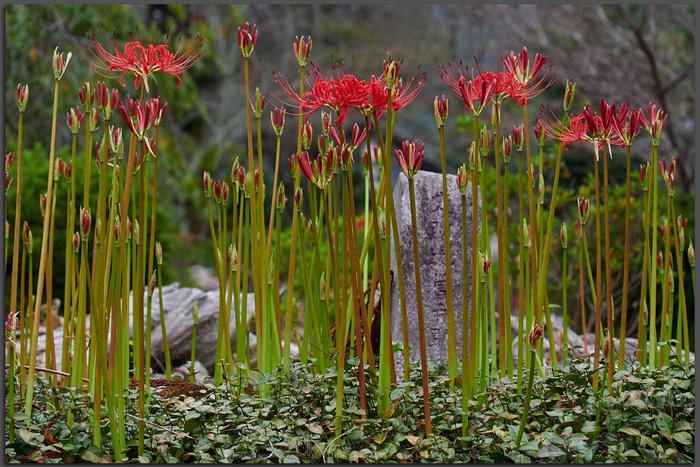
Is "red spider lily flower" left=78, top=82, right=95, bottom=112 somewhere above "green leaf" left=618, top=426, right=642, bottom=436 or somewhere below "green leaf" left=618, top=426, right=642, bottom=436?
above

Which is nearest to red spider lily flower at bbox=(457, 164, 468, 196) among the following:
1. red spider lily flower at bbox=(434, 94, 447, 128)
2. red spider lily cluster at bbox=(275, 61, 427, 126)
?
red spider lily flower at bbox=(434, 94, 447, 128)

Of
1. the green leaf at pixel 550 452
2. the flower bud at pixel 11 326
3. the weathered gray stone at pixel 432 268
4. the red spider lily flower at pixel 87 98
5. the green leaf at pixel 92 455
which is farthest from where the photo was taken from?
the weathered gray stone at pixel 432 268

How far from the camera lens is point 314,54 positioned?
1208 cm

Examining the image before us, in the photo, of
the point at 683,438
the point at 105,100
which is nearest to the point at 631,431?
the point at 683,438

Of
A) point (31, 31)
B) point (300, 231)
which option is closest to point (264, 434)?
point (300, 231)

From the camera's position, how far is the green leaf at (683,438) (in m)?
1.43

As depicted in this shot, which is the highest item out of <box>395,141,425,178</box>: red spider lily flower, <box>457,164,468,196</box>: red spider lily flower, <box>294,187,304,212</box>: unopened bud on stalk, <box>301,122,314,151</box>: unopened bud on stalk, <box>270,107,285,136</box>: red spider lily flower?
<box>270,107,285,136</box>: red spider lily flower

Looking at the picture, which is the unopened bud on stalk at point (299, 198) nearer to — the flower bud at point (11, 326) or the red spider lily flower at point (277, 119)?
the red spider lily flower at point (277, 119)

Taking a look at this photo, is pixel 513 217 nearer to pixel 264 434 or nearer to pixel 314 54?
pixel 264 434

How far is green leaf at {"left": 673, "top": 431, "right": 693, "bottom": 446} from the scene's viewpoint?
143cm

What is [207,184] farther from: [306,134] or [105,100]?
[105,100]

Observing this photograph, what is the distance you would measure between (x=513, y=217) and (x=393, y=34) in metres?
8.23

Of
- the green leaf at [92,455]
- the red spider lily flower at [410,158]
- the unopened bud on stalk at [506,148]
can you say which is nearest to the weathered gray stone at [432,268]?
the unopened bud on stalk at [506,148]

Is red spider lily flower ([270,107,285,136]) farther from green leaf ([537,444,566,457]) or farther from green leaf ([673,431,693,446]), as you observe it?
green leaf ([673,431,693,446])
